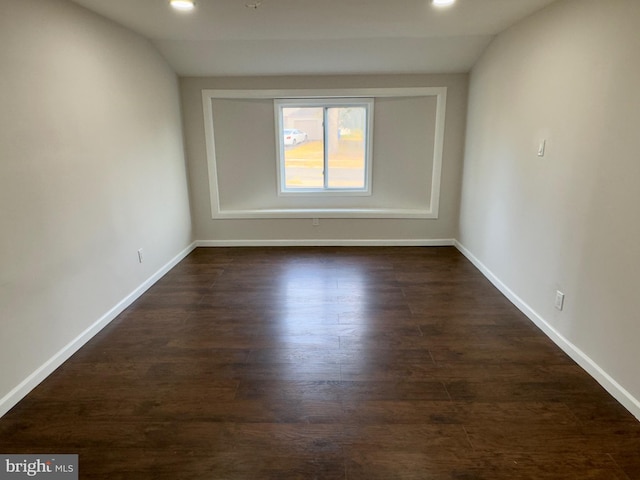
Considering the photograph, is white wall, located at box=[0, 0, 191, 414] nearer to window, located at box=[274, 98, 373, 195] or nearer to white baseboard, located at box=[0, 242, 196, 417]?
white baseboard, located at box=[0, 242, 196, 417]

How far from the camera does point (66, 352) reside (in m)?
2.45

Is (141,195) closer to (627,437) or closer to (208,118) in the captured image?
(208,118)

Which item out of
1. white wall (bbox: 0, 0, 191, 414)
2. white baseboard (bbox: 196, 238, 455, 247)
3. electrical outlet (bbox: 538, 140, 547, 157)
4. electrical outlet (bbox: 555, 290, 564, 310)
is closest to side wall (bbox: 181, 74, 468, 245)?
white baseboard (bbox: 196, 238, 455, 247)

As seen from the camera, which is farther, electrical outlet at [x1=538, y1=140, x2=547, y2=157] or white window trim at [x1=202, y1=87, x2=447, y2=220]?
white window trim at [x1=202, y1=87, x2=447, y2=220]

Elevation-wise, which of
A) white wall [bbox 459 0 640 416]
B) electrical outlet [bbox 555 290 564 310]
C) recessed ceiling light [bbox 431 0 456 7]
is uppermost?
recessed ceiling light [bbox 431 0 456 7]

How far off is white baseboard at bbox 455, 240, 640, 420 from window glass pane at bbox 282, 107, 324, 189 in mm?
2584

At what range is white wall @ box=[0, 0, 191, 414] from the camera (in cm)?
205

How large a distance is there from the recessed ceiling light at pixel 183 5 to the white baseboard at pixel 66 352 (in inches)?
91.3

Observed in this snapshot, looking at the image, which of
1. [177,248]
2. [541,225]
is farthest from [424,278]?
[177,248]

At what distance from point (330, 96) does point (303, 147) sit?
2.53 feet

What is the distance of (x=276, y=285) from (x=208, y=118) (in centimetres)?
229

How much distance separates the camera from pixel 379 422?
73.4 inches

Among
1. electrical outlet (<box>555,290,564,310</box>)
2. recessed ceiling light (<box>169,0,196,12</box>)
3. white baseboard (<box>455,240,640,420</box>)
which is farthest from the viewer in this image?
recessed ceiling light (<box>169,0,196,12</box>)

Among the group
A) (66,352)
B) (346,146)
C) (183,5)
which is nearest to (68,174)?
(66,352)
